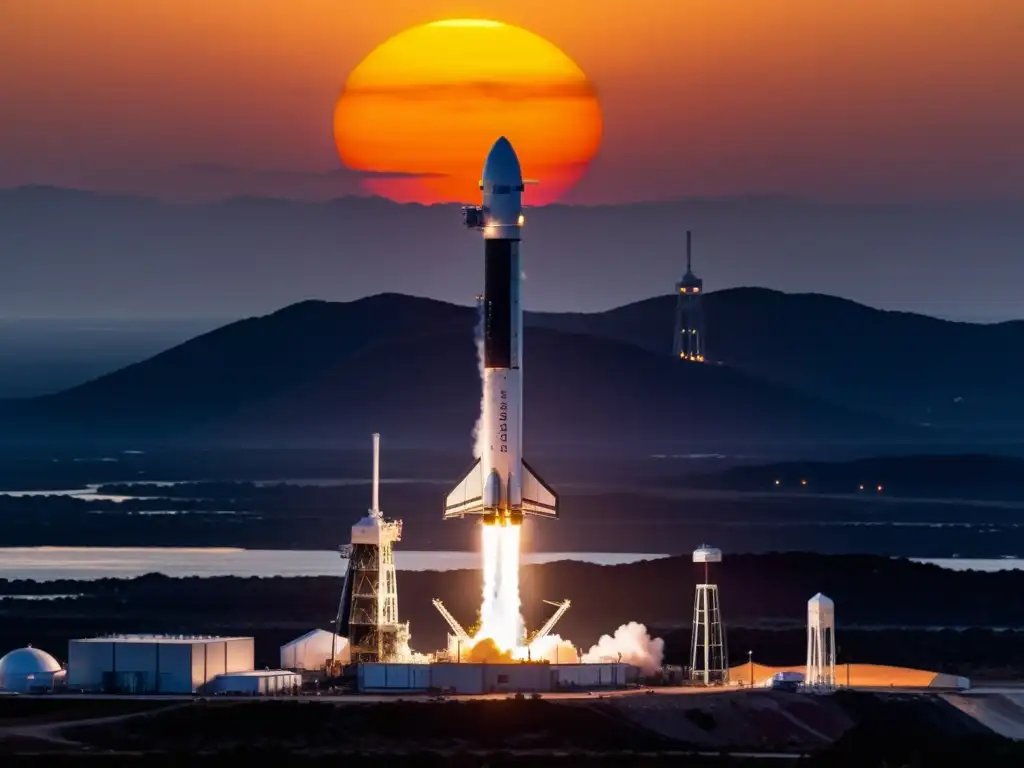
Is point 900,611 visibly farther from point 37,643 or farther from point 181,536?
point 181,536

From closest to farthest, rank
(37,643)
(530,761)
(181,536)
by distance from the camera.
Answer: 1. (530,761)
2. (37,643)
3. (181,536)

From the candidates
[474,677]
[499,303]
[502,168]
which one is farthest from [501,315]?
[474,677]

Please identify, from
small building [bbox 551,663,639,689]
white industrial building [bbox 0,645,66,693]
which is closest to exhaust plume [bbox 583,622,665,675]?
small building [bbox 551,663,639,689]

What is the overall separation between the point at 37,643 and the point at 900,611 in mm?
40287

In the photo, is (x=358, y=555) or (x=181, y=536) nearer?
(x=358, y=555)

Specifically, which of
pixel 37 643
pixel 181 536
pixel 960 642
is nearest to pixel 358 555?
pixel 37 643

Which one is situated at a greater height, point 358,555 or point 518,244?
point 518,244

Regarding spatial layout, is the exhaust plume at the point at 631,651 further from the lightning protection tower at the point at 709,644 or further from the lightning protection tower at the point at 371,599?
the lightning protection tower at the point at 371,599

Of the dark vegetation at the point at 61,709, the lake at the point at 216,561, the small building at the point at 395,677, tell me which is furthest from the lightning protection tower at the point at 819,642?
the lake at the point at 216,561

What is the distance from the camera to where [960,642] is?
112 m

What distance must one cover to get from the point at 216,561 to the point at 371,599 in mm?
65631

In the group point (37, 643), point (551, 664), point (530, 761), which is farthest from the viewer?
point (37, 643)

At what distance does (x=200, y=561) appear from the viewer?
157125mm

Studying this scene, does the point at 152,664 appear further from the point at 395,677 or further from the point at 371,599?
the point at 371,599
